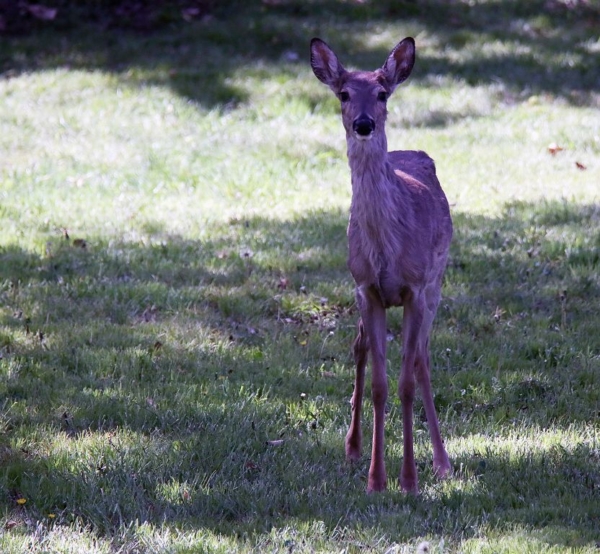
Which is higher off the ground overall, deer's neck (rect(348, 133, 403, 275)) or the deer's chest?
deer's neck (rect(348, 133, 403, 275))

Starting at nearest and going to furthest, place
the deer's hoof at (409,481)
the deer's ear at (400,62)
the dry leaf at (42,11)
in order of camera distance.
Answer: 1. the deer's hoof at (409,481)
2. the deer's ear at (400,62)
3. the dry leaf at (42,11)

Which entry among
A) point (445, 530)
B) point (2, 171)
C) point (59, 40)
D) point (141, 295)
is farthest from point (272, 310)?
point (59, 40)

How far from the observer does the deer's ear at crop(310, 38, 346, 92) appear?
576 cm

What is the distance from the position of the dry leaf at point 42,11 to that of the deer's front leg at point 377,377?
1335 centimetres

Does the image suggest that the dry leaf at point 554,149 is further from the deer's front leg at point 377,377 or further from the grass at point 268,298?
the deer's front leg at point 377,377

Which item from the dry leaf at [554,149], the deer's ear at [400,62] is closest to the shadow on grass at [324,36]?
the dry leaf at [554,149]

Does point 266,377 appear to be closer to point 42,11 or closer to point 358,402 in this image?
point 358,402

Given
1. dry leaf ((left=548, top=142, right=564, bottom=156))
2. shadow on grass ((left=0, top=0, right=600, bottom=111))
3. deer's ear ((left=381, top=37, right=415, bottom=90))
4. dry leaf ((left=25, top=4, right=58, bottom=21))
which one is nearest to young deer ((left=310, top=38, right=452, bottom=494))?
deer's ear ((left=381, top=37, right=415, bottom=90))

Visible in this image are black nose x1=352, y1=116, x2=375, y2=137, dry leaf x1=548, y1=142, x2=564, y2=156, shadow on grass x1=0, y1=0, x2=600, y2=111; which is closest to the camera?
black nose x1=352, y1=116, x2=375, y2=137

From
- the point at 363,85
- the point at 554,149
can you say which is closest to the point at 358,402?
the point at 363,85

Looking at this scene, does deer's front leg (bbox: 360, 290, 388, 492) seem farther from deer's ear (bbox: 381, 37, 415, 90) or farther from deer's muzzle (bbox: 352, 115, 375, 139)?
deer's ear (bbox: 381, 37, 415, 90)

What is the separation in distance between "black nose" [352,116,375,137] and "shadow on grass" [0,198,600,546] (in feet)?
5.97

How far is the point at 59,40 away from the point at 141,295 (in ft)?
32.3

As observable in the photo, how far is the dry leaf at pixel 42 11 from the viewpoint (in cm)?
1719
